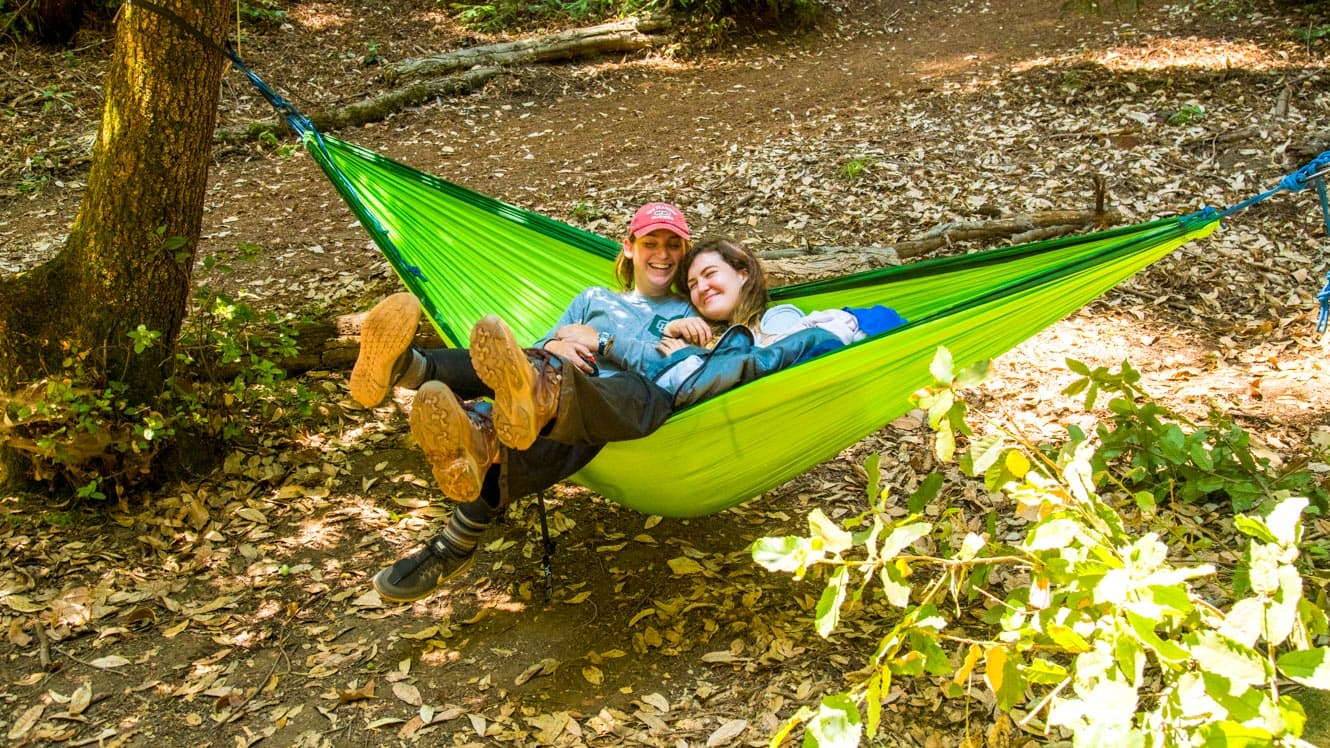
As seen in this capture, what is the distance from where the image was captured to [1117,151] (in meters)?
4.12

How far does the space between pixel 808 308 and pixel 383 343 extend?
1.06 metres

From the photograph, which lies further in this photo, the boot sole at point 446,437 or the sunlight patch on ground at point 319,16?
the sunlight patch on ground at point 319,16

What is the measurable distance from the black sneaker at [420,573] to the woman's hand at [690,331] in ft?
2.14

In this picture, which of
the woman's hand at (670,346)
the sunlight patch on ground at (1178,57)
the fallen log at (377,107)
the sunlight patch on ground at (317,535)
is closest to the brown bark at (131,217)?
the sunlight patch on ground at (317,535)

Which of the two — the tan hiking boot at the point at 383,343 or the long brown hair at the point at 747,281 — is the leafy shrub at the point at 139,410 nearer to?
the tan hiking boot at the point at 383,343

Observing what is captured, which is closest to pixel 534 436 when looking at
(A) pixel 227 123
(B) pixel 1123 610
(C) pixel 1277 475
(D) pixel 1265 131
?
(B) pixel 1123 610

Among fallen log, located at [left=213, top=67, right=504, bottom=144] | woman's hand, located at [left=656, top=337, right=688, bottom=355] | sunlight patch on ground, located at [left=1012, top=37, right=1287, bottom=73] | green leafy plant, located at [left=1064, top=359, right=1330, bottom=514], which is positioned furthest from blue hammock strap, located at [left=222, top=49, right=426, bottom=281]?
sunlight patch on ground, located at [left=1012, top=37, right=1287, bottom=73]

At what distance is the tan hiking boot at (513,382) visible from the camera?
1.59m

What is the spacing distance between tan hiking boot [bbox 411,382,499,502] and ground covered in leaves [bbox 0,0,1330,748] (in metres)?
0.45

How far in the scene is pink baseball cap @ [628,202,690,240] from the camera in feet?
7.44

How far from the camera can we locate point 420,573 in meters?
1.90

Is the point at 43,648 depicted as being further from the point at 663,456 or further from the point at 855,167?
the point at 855,167

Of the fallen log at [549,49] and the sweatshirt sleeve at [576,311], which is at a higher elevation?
the fallen log at [549,49]

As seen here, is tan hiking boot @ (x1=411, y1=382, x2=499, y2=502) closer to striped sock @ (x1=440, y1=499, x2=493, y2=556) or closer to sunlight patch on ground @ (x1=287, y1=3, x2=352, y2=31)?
striped sock @ (x1=440, y1=499, x2=493, y2=556)
